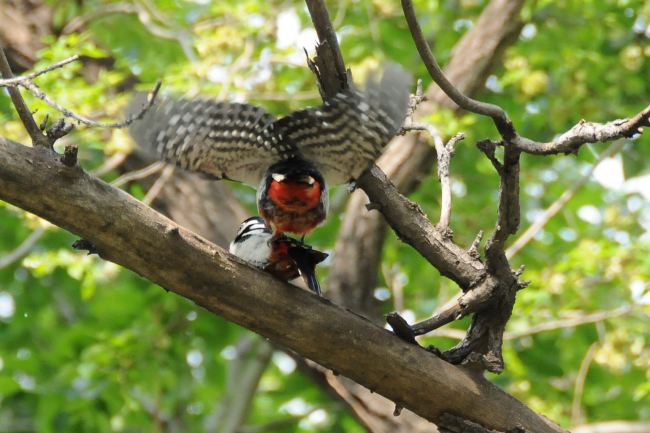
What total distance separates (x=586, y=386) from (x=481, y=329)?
10.4 ft

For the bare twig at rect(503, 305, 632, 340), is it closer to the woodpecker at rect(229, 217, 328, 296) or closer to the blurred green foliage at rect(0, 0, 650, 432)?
the blurred green foliage at rect(0, 0, 650, 432)

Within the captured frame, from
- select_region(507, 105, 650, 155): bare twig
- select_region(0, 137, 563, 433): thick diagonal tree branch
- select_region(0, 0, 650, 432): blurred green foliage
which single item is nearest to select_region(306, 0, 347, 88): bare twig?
select_region(507, 105, 650, 155): bare twig

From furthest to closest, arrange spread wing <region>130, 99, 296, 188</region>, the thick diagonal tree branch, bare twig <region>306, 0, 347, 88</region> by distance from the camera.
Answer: spread wing <region>130, 99, 296, 188</region>, bare twig <region>306, 0, 347, 88</region>, the thick diagonal tree branch

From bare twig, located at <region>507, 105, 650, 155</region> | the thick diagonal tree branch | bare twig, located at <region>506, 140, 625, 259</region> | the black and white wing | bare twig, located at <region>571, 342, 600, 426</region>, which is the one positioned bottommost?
the thick diagonal tree branch

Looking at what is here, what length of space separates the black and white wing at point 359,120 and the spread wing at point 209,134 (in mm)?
108

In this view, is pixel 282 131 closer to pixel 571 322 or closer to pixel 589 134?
pixel 589 134

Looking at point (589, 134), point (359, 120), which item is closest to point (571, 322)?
point (589, 134)

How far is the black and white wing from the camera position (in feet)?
7.47

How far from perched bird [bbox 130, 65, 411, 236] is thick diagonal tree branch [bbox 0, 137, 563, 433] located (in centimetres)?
47

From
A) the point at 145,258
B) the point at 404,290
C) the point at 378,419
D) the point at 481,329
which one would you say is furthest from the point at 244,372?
the point at 145,258

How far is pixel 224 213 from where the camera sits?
503cm

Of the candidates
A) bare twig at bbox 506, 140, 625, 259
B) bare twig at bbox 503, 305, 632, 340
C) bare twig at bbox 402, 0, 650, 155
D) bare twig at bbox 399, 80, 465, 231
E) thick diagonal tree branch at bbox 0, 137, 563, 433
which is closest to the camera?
thick diagonal tree branch at bbox 0, 137, 563, 433

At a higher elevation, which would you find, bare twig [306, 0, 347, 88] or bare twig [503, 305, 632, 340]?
bare twig [503, 305, 632, 340]

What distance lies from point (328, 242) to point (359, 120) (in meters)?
3.53
